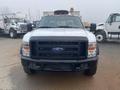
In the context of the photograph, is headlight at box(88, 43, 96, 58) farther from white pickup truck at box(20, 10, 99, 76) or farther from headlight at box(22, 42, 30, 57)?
headlight at box(22, 42, 30, 57)

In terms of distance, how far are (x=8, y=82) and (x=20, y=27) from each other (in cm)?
1585

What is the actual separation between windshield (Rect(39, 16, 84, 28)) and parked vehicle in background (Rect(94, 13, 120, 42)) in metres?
8.35

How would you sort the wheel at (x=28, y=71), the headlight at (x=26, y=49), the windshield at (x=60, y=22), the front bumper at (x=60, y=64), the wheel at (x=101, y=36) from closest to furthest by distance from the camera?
the front bumper at (x=60, y=64) → the headlight at (x=26, y=49) → the wheel at (x=28, y=71) → the windshield at (x=60, y=22) → the wheel at (x=101, y=36)

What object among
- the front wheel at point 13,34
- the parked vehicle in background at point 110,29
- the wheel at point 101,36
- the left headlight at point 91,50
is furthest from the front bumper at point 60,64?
the front wheel at point 13,34

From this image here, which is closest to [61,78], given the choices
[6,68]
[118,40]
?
[6,68]

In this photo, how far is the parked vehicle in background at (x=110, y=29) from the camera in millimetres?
16183

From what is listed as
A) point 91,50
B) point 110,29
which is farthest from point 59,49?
point 110,29

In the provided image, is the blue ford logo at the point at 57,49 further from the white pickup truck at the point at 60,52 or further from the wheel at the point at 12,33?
the wheel at the point at 12,33

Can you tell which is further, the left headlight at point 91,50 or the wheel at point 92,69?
the wheel at point 92,69

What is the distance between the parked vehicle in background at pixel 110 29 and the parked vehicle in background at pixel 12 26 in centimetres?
776

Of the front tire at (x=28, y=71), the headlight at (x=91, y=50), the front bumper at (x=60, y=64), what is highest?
A: the headlight at (x=91, y=50)

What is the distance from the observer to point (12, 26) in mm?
22375

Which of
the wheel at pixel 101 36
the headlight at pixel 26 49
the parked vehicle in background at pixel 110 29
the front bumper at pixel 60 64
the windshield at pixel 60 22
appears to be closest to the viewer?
the front bumper at pixel 60 64

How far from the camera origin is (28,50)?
20.6ft
